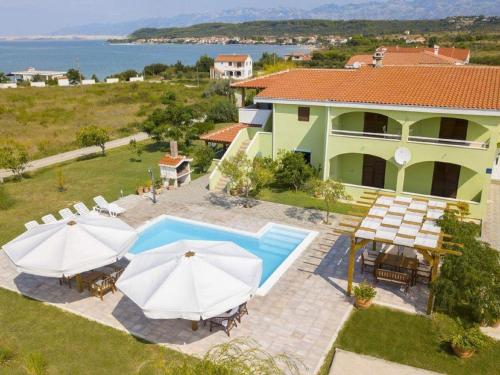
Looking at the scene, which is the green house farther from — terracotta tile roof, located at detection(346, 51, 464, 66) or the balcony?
terracotta tile roof, located at detection(346, 51, 464, 66)

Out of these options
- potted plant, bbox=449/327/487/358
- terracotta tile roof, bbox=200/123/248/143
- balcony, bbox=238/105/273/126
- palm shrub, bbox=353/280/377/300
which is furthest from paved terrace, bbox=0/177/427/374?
balcony, bbox=238/105/273/126

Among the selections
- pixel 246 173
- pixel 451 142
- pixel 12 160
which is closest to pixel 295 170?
pixel 246 173

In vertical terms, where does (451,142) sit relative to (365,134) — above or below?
below

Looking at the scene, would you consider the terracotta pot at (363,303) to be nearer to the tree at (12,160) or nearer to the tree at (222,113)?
the tree at (12,160)

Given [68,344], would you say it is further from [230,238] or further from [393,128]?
[393,128]

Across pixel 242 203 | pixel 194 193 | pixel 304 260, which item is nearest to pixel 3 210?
pixel 194 193

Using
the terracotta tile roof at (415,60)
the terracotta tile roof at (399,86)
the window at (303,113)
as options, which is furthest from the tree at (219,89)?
Answer: the window at (303,113)

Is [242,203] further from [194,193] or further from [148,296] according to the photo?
[148,296]
